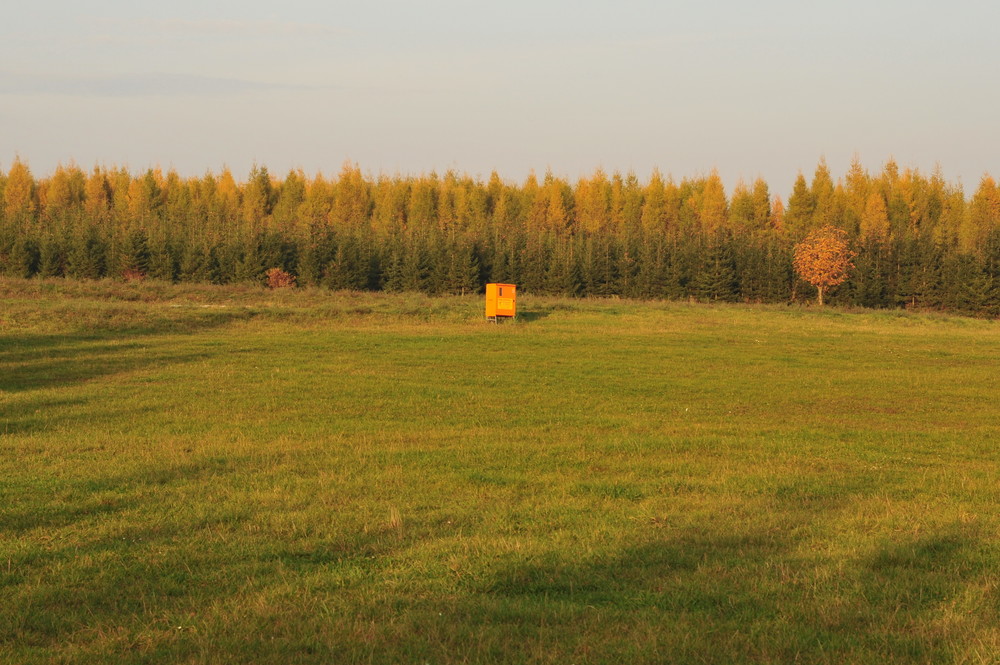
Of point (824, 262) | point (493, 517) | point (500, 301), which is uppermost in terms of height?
point (824, 262)

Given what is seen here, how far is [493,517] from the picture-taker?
9.33m

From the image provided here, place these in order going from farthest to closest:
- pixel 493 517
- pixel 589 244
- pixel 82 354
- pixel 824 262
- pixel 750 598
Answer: pixel 589 244
pixel 824 262
pixel 82 354
pixel 493 517
pixel 750 598

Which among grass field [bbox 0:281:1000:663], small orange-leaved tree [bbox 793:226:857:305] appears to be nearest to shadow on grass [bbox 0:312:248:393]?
grass field [bbox 0:281:1000:663]

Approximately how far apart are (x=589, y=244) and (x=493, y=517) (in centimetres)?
7018

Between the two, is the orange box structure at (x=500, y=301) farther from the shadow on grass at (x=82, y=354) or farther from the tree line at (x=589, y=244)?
the tree line at (x=589, y=244)

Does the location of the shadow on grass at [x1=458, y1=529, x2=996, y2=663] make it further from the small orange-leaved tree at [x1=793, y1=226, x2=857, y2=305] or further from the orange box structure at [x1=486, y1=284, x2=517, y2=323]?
the small orange-leaved tree at [x1=793, y1=226, x2=857, y2=305]

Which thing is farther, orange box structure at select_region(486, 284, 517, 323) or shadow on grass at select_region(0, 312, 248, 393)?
orange box structure at select_region(486, 284, 517, 323)

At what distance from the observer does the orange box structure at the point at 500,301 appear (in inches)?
1672

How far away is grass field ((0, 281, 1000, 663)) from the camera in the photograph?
6078 millimetres

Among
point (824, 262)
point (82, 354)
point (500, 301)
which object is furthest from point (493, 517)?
point (824, 262)

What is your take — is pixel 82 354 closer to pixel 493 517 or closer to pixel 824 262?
pixel 493 517

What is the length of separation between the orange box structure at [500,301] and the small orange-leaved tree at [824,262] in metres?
36.6

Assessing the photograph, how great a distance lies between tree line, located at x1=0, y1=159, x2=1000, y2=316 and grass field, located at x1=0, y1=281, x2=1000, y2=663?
52.2m

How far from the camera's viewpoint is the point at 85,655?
5711mm
